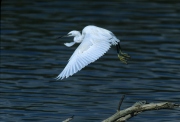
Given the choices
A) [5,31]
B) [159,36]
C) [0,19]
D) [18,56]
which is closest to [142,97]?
[18,56]

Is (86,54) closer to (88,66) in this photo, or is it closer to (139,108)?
(139,108)

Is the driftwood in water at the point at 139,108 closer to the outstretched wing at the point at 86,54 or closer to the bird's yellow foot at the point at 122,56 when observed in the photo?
the outstretched wing at the point at 86,54

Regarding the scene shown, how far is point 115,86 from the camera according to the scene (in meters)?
13.2

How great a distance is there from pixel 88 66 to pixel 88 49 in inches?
195

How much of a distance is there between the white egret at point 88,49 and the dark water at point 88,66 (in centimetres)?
129

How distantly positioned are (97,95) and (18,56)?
3.65 metres

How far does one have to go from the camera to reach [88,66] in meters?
15.1

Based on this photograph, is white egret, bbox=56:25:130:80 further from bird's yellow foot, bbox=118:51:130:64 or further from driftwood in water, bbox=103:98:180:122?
driftwood in water, bbox=103:98:180:122

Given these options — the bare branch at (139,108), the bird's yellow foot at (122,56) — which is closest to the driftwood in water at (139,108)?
the bare branch at (139,108)

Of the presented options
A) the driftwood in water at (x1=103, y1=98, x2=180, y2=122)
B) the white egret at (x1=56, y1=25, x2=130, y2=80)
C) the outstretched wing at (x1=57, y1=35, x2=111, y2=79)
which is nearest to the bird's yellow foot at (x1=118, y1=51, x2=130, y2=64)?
the white egret at (x1=56, y1=25, x2=130, y2=80)

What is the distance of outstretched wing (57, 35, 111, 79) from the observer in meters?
9.41

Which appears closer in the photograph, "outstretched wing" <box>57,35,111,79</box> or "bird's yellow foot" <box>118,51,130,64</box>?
"outstretched wing" <box>57,35,111,79</box>

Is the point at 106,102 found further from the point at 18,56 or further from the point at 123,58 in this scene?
the point at 18,56

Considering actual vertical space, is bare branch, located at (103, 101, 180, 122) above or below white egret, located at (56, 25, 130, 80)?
below
